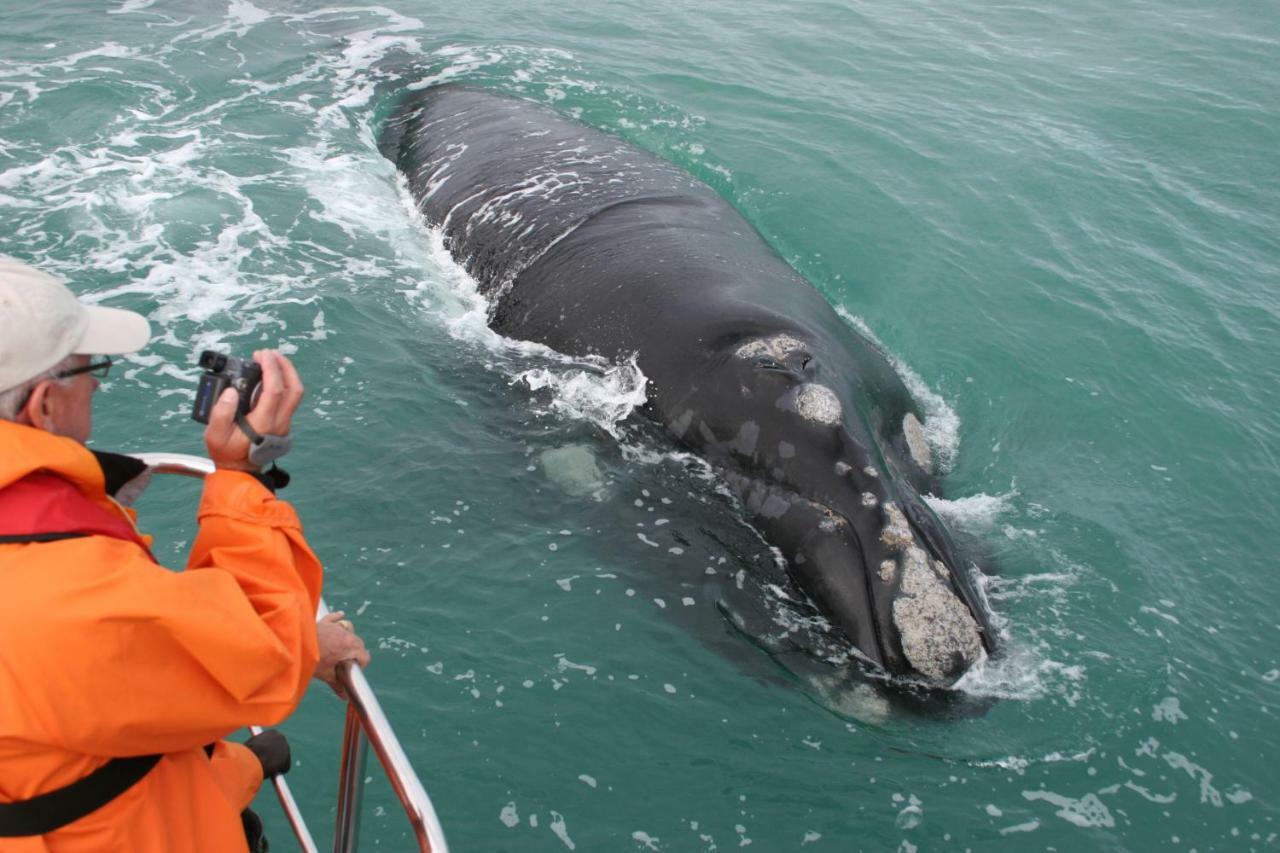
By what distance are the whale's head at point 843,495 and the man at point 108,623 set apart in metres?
5.02

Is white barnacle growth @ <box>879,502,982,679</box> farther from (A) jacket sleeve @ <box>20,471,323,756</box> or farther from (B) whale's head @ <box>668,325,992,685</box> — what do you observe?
(A) jacket sleeve @ <box>20,471,323,756</box>

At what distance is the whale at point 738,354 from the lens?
7.59 m

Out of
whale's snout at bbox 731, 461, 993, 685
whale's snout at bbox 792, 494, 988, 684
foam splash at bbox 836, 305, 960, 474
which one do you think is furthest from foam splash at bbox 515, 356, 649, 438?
foam splash at bbox 836, 305, 960, 474

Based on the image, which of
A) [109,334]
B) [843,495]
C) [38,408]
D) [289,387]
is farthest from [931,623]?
[38,408]

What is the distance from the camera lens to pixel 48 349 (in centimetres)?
308

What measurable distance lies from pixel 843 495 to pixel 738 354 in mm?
1766

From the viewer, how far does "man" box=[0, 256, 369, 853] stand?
2.65 m

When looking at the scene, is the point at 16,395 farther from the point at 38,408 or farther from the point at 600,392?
the point at 600,392

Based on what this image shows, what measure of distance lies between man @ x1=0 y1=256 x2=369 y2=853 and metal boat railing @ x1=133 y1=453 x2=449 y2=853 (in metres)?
0.42

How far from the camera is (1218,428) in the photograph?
474 inches

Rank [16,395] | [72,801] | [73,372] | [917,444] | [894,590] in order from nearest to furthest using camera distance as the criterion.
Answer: [72,801], [16,395], [73,372], [894,590], [917,444]

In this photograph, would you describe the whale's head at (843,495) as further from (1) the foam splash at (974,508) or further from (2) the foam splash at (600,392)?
(2) the foam splash at (600,392)

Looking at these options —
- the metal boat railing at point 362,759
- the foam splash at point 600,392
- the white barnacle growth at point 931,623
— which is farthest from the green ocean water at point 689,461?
the metal boat railing at point 362,759

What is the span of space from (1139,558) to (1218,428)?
3551 mm
